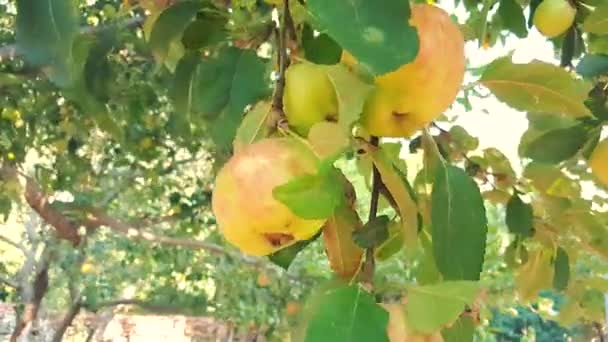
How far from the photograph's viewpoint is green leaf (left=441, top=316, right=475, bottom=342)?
0.88m

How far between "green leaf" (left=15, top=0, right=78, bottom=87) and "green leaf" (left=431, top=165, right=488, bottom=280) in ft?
1.25

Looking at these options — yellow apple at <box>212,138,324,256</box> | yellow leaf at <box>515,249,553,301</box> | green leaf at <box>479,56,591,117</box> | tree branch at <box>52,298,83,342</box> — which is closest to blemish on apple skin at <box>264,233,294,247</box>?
yellow apple at <box>212,138,324,256</box>

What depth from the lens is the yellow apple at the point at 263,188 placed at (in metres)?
0.69

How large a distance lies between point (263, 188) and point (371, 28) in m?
0.16

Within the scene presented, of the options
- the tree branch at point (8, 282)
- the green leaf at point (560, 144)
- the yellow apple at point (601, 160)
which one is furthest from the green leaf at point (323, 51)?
the tree branch at point (8, 282)

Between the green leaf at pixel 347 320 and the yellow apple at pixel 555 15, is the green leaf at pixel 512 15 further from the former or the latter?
the green leaf at pixel 347 320

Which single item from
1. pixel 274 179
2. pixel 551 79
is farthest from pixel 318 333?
pixel 551 79

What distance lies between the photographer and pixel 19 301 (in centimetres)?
530

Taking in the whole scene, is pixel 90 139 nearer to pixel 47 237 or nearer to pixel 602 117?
pixel 47 237

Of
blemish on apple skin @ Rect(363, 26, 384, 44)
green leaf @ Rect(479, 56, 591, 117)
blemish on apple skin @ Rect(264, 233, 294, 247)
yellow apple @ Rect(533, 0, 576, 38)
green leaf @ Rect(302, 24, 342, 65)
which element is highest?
yellow apple @ Rect(533, 0, 576, 38)

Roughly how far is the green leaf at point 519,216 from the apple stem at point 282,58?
67 cm

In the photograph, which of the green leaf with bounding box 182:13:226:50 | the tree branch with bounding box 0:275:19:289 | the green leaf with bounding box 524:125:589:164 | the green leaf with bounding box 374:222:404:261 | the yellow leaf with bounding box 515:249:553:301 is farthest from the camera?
the tree branch with bounding box 0:275:19:289

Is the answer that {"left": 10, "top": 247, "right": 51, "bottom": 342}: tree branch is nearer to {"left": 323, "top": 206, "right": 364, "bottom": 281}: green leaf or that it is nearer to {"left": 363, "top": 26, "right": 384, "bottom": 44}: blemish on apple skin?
{"left": 323, "top": 206, "right": 364, "bottom": 281}: green leaf

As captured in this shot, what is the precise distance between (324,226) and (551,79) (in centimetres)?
30
